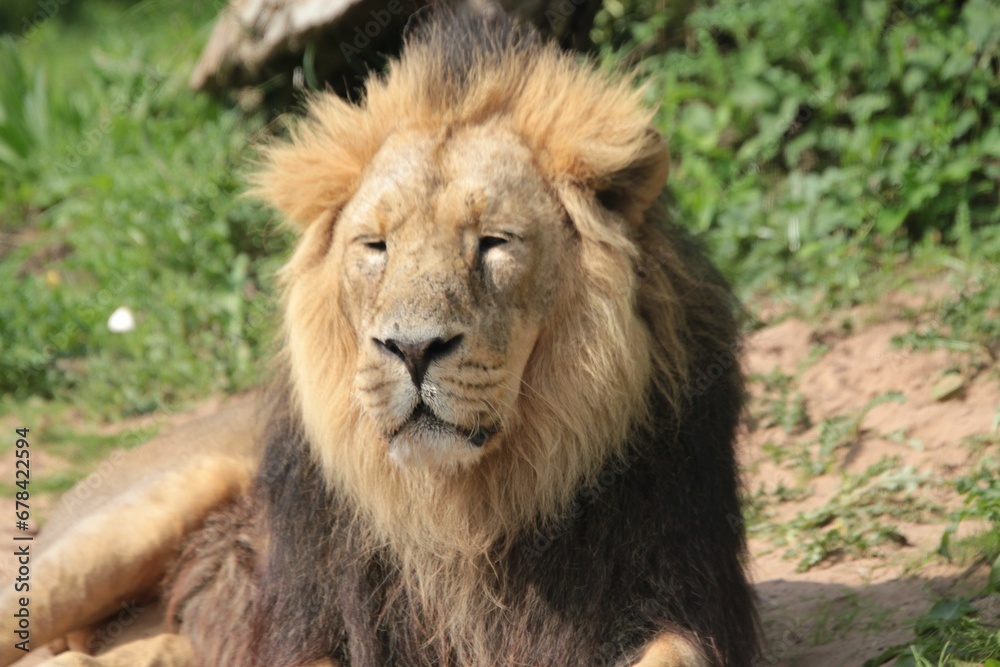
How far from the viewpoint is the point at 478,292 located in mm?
2848

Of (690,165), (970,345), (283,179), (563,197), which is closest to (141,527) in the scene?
(283,179)

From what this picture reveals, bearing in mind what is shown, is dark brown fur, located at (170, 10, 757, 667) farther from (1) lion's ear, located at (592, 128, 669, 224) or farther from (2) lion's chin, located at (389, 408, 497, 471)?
(2) lion's chin, located at (389, 408, 497, 471)

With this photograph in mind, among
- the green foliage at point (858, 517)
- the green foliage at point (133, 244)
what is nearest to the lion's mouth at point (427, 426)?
the green foliage at point (858, 517)

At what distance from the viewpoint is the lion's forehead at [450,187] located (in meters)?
2.92

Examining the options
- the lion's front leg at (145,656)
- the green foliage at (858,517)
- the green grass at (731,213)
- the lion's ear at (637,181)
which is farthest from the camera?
the green grass at (731,213)

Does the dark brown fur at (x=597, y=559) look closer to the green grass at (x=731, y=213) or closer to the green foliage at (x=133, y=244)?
the green grass at (x=731, y=213)

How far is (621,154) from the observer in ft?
9.96

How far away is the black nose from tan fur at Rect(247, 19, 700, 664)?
0.03 metres

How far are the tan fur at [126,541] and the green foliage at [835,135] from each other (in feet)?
8.71

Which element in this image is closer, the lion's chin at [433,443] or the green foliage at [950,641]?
the lion's chin at [433,443]

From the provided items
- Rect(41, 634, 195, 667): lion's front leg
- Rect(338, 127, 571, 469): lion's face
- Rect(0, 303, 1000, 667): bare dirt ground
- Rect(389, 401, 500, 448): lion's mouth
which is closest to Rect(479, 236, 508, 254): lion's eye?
Rect(338, 127, 571, 469): lion's face

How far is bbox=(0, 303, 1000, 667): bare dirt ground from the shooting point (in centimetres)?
378

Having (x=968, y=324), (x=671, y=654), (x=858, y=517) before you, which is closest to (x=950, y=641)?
(x=671, y=654)

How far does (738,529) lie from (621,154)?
1045mm
